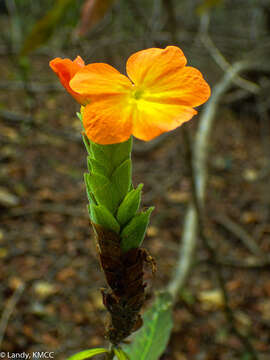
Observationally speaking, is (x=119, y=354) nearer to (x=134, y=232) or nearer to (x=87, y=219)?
(x=134, y=232)

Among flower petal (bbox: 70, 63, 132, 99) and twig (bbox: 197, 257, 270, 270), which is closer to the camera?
flower petal (bbox: 70, 63, 132, 99)

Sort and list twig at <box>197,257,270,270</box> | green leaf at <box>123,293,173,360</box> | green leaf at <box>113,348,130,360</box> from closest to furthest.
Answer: green leaf at <box>113,348,130,360</box> → green leaf at <box>123,293,173,360</box> → twig at <box>197,257,270,270</box>

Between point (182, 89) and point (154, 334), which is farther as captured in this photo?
point (154, 334)

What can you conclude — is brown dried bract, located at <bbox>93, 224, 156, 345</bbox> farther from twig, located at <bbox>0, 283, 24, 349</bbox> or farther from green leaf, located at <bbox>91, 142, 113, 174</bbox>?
twig, located at <bbox>0, 283, 24, 349</bbox>

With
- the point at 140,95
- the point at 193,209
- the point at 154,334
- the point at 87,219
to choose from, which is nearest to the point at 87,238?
the point at 87,219

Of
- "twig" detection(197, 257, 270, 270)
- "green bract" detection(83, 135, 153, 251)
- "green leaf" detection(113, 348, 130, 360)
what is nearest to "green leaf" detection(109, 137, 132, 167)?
"green bract" detection(83, 135, 153, 251)

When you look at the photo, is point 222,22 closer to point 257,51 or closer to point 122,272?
point 257,51

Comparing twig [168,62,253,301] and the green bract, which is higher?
the green bract
